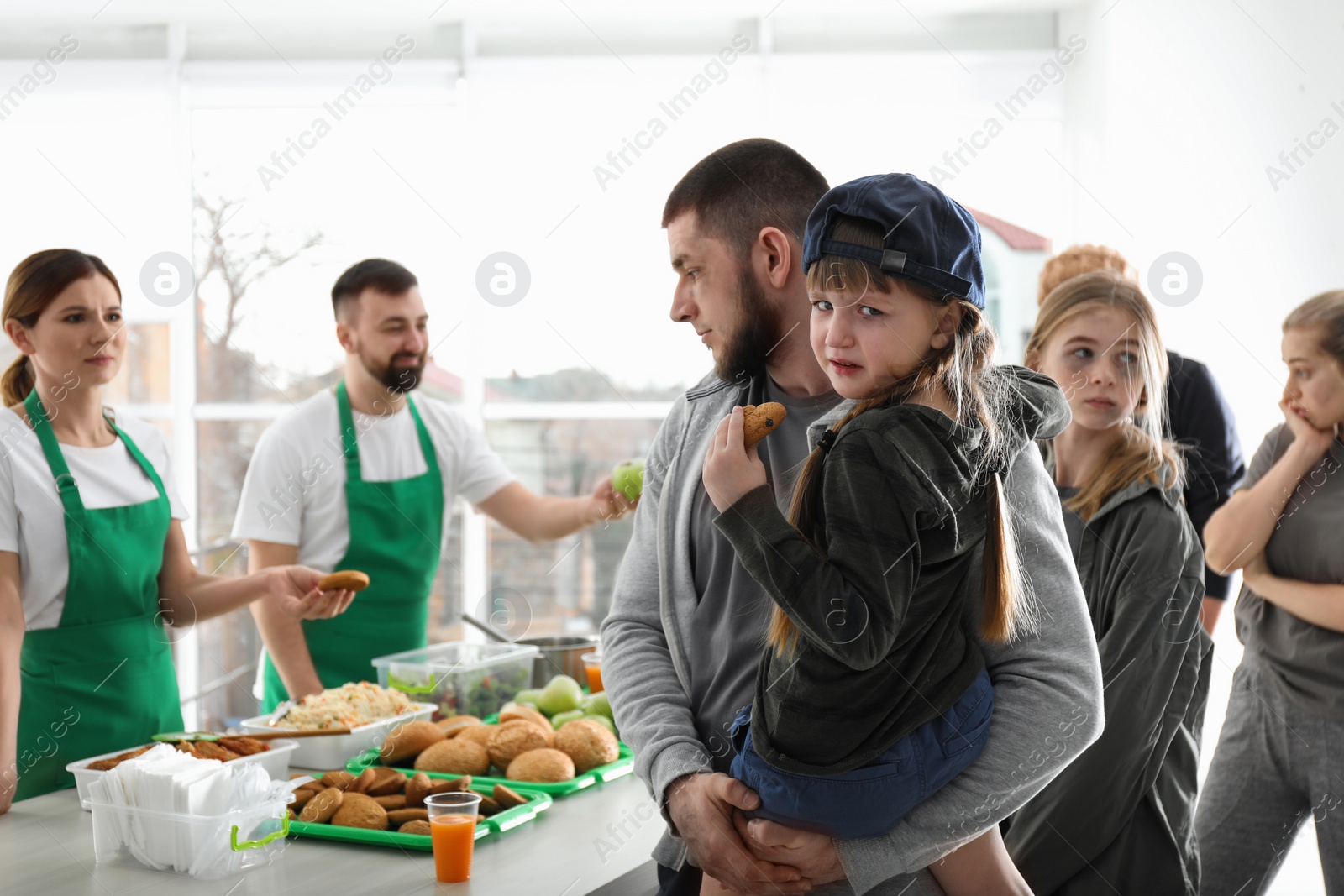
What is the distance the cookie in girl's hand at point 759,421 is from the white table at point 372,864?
2.15ft

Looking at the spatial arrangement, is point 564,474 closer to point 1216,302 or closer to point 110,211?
point 110,211

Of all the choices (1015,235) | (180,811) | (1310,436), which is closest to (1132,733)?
(1310,436)

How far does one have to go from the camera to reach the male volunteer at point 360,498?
2.54 metres

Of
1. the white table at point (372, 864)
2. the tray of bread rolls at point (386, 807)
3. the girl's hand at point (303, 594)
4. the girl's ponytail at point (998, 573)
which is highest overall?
the girl's ponytail at point (998, 573)

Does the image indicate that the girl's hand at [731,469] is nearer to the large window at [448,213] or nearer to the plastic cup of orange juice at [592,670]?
the plastic cup of orange juice at [592,670]

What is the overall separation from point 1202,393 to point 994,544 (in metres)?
1.55

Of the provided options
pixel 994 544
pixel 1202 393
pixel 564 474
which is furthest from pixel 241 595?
pixel 564 474

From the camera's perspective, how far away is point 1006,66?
453 cm

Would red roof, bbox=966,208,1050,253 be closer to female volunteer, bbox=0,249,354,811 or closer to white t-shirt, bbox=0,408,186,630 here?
female volunteer, bbox=0,249,354,811

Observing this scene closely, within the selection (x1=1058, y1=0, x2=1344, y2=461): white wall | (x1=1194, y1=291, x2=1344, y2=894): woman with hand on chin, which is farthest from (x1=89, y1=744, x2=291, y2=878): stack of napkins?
(x1=1058, y1=0, x2=1344, y2=461): white wall

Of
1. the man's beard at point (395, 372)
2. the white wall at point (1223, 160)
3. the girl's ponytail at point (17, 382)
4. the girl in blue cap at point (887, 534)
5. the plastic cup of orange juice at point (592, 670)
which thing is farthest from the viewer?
the white wall at point (1223, 160)

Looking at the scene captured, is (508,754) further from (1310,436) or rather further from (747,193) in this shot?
(1310,436)

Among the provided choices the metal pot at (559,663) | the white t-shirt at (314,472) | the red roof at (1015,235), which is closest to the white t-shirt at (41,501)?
the white t-shirt at (314,472)

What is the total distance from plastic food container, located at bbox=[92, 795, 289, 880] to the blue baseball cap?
101cm
